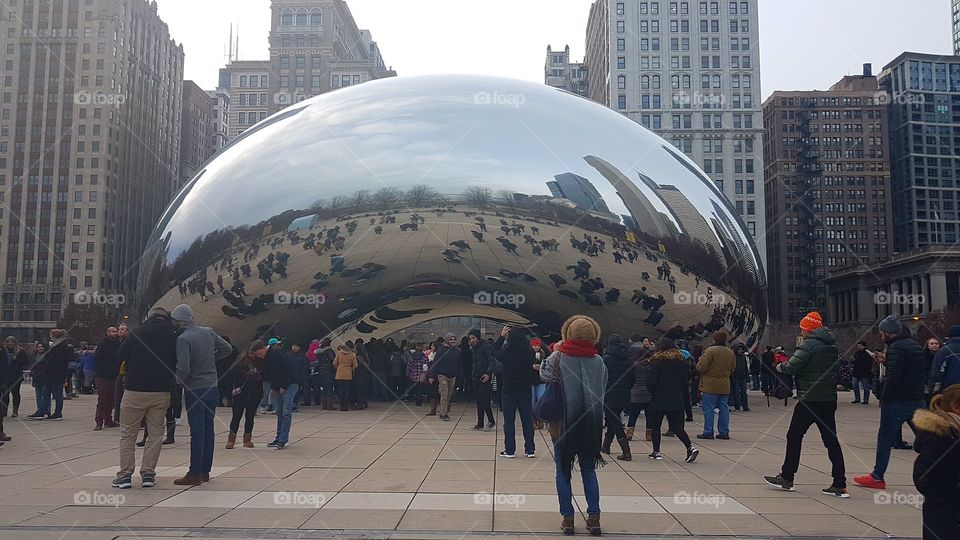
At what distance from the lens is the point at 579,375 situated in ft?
17.5

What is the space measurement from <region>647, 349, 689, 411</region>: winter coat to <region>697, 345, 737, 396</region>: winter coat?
3.43 ft

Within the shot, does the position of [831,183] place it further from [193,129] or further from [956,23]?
[193,129]

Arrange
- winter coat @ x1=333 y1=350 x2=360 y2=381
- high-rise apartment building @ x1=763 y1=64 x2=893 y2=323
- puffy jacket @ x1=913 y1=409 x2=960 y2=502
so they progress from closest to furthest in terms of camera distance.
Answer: puffy jacket @ x1=913 y1=409 x2=960 y2=502
winter coat @ x1=333 y1=350 x2=360 y2=381
high-rise apartment building @ x1=763 y1=64 x2=893 y2=323

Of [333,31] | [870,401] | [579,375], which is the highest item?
[333,31]

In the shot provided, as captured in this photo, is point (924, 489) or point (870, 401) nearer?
point (924, 489)

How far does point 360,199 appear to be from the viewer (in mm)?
11641

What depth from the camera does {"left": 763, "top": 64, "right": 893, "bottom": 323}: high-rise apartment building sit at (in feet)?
398

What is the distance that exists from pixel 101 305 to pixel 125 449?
83.8 metres

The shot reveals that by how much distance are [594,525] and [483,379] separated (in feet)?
18.3

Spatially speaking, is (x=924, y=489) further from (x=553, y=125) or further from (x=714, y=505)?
(x=553, y=125)

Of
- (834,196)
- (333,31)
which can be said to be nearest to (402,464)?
(333,31)
